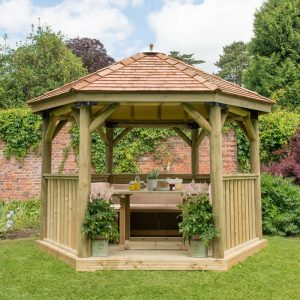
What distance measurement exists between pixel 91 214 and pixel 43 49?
14424 mm

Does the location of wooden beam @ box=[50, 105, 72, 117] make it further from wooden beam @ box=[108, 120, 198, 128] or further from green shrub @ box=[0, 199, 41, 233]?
green shrub @ box=[0, 199, 41, 233]

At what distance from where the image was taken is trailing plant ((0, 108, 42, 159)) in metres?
11.6

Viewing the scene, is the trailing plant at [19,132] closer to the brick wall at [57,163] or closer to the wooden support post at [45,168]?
the brick wall at [57,163]

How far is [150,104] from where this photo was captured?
673 centimetres

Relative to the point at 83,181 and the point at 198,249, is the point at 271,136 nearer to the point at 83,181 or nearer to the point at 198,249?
the point at 198,249

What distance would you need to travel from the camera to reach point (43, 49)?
18859 millimetres

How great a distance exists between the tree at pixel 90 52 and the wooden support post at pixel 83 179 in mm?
20543

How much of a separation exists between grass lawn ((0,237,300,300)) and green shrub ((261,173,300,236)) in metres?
2.41

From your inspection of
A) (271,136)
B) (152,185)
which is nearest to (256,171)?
(152,185)

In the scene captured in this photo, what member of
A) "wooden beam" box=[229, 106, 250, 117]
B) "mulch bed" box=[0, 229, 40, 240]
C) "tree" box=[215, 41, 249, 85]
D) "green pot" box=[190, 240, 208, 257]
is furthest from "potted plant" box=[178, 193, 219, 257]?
"tree" box=[215, 41, 249, 85]

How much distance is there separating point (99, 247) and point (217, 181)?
192 cm

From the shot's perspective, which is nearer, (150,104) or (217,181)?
(217,181)

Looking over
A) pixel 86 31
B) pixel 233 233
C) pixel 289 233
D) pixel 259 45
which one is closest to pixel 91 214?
pixel 233 233

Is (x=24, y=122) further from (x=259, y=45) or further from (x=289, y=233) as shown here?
(x=259, y=45)
